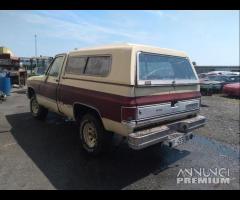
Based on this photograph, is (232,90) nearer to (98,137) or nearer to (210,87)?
(210,87)

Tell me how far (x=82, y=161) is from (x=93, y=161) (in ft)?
0.70

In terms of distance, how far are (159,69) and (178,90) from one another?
0.60 m

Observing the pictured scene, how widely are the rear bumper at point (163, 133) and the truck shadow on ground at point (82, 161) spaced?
24.7 inches

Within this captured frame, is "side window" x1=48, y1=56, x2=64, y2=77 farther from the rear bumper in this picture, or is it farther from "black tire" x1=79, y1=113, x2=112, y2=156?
the rear bumper

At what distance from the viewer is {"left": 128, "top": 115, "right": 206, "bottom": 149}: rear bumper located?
405cm

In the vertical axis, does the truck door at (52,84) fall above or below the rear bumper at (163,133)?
above

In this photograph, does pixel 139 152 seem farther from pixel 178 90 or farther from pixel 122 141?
pixel 178 90

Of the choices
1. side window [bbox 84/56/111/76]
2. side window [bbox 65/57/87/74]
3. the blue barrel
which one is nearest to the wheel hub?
side window [bbox 65/57/87/74]

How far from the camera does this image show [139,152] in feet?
18.0

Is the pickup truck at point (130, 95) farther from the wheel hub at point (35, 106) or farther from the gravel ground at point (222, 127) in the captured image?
the wheel hub at point (35, 106)

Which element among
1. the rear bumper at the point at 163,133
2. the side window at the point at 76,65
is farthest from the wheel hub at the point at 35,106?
the rear bumper at the point at 163,133

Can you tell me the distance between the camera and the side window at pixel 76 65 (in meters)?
5.45
